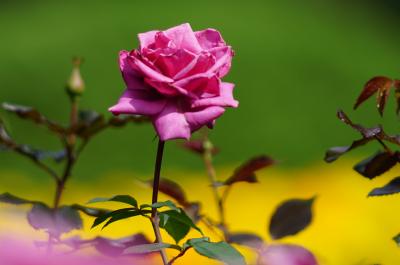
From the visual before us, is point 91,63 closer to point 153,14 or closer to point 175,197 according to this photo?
point 153,14

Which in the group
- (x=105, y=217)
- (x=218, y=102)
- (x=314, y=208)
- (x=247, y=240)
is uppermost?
(x=218, y=102)

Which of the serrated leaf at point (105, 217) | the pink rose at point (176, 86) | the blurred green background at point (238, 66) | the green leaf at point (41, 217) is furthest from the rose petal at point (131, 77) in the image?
the blurred green background at point (238, 66)

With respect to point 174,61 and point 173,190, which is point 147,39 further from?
point 173,190

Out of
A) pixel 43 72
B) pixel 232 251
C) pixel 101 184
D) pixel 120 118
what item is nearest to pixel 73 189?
pixel 101 184

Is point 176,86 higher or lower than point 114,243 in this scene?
higher

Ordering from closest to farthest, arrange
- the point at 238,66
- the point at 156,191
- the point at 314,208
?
the point at 156,191, the point at 314,208, the point at 238,66

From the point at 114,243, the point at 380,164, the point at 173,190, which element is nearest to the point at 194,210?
the point at 173,190

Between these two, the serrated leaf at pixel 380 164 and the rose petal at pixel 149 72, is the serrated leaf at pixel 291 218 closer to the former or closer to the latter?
the serrated leaf at pixel 380 164
